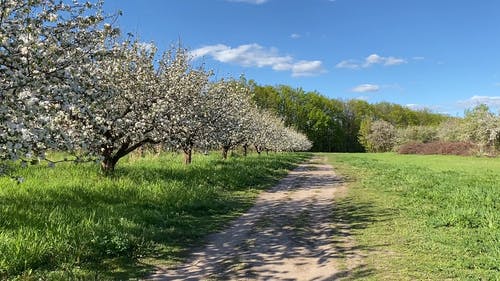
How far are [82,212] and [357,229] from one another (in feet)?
23.6

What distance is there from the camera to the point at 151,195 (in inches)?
574

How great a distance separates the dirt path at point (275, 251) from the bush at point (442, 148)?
7415cm

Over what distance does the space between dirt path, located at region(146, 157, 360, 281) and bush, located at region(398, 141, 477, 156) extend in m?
74.1

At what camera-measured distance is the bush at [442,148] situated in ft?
260

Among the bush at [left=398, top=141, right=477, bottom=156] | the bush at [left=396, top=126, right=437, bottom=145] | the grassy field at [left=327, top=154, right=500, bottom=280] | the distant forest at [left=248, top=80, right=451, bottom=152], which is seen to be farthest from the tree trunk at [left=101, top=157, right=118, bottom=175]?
the distant forest at [left=248, top=80, right=451, bottom=152]

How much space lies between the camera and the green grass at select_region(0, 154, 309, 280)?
7.72 metres

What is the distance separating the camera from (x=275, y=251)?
30.1 feet

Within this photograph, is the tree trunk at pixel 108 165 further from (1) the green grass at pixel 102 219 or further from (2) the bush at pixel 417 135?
(2) the bush at pixel 417 135

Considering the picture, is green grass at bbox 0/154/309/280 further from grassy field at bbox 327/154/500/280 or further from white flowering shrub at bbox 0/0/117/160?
grassy field at bbox 327/154/500/280

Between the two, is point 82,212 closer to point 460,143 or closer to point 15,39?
point 15,39

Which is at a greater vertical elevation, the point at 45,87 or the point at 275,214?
the point at 45,87

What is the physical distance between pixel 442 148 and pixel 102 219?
300ft

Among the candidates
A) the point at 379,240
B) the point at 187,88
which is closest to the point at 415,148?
the point at 187,88

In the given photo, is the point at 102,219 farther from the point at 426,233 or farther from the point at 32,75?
the point at 426,233
